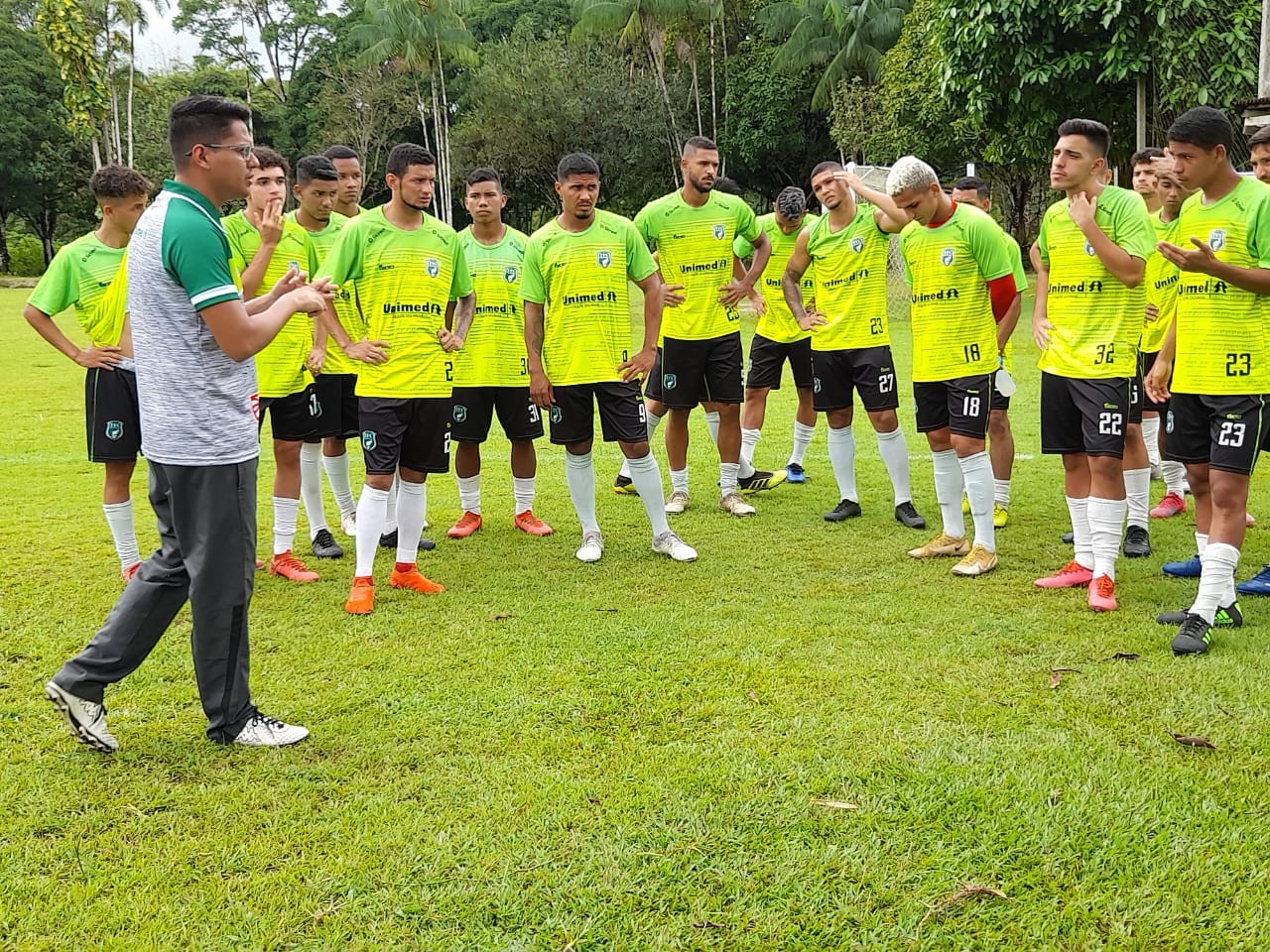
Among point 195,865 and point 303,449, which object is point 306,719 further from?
point 303,449

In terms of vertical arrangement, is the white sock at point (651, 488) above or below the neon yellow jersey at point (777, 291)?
below

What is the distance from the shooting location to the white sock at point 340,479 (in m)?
7.82

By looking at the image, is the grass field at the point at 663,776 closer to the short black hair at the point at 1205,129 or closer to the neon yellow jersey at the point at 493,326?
the neon yellow jersey at the point at 493,326

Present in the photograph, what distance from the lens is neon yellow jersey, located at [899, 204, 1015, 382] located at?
21.9 ft

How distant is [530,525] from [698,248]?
2.53 meters

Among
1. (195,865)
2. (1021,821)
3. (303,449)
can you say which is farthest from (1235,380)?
(303,449)

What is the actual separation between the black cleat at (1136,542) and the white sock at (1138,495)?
0.05 metres

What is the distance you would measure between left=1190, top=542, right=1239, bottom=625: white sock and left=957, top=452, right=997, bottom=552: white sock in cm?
155

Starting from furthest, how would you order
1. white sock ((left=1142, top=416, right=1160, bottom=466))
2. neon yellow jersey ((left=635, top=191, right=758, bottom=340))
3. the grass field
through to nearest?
white sock ((left=1142, top=416, right=1160, bottom=466)), neon yellow jersey ((left=635, top=191, right=758, bottom=340)), the grass field

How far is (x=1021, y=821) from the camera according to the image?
11.5ft

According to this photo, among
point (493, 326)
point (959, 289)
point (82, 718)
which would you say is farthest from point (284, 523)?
point (959, 289)

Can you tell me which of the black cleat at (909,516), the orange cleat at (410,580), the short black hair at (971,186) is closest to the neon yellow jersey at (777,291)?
the short black hair at (971,186)

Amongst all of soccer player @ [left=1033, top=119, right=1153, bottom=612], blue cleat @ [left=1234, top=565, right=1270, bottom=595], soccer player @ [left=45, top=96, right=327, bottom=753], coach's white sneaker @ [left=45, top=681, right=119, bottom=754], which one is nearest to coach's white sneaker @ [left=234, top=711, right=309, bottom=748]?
soccer player @ [left=45, top=96, right=327, bottom=753]

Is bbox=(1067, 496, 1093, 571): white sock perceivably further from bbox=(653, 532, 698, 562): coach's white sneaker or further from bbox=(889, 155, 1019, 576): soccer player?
bbox=(653, 532, 698, 562): coach's white sneaker
